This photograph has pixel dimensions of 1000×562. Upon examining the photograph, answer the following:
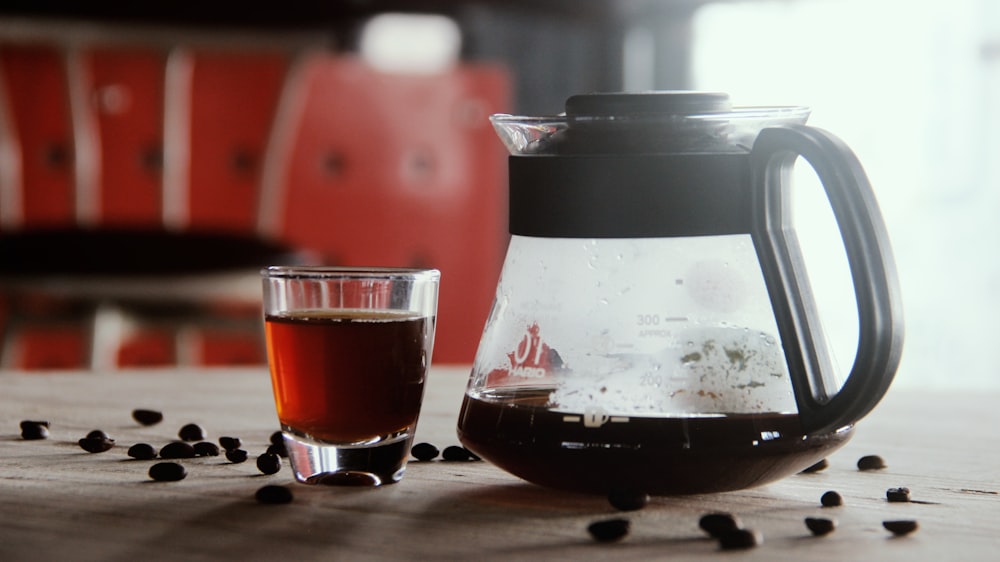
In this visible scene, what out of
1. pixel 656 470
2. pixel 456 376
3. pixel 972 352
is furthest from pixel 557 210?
pixel 972 352

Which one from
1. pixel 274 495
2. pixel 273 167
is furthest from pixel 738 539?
pixel 273 167

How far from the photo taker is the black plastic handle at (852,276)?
623 millimetres

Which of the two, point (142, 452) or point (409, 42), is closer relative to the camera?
point (142, 452)

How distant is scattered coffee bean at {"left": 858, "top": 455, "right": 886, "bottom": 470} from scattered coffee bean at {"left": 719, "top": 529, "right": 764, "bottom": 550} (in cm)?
27

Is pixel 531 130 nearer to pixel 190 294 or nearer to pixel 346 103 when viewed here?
pixel 190 294

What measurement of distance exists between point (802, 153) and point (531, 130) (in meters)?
0.15

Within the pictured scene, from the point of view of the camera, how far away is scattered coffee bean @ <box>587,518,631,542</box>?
58 cm

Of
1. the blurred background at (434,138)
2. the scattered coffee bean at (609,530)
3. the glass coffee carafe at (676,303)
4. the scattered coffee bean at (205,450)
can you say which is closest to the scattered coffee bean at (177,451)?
the scattered coffee bean at (205,450)

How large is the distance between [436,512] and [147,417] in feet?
1.36

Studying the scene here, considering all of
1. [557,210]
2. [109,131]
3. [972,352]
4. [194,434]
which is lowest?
[972,352]

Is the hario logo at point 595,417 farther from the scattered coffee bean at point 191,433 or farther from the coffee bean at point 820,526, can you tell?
the scattered coffee bean at point 191,433

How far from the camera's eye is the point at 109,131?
307 centimetres

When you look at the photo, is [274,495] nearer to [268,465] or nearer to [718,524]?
[268,465]

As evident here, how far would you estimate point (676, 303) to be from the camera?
675 mm
